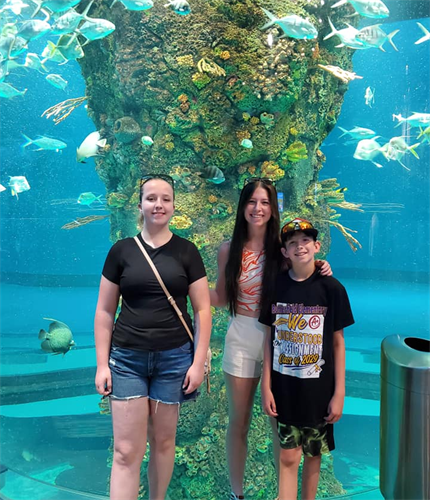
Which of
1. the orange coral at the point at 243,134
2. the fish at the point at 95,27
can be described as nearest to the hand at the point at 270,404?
the orange coral at the point at 243,134

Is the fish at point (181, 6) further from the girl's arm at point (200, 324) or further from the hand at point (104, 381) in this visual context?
the hand at point (104, 381)

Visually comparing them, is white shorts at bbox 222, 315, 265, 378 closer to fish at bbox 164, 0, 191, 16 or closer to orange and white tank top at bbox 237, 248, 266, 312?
orange and white tank top at bbox 237, 248, 266, 312

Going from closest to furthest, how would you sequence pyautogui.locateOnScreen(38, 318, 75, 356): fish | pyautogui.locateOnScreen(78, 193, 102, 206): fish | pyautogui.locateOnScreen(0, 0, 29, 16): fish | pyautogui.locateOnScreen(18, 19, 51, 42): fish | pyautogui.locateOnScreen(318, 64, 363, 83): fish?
pyautogui.locateOnScreen(18, 19, 51, 42): fish, pyautogui.locateOnScreen(38, 318, 75, 356): fish, pyautogui.locateOnScreen(318, 64, 363, 83): fish, pyautogui.locateOnScreen(0, 0, 29, 16): fish, pyautogui.locateOnScreen(78, 193, 102, 206): fish

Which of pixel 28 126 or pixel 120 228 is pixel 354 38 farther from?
pixel 28 126

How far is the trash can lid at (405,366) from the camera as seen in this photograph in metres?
1.66

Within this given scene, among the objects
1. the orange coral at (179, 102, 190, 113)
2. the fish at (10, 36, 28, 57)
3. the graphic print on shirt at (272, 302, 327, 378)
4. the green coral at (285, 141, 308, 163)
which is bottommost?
the graphic print on shirt at (272, 302, 327, 378)

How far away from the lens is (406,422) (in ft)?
5.58

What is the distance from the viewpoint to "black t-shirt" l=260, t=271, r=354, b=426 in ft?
7.61

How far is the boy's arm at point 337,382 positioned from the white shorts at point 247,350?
0.50 metres

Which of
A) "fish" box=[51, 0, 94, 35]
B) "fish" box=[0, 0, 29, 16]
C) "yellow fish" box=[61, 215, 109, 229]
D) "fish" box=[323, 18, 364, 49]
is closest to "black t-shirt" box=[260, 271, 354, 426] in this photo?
"fish" box=[323, 18, 364, 49]

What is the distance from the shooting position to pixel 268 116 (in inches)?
193

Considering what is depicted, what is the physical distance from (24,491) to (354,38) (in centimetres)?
611

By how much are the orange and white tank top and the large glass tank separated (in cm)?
220

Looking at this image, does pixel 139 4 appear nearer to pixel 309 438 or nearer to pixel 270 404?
pixel 270 404
